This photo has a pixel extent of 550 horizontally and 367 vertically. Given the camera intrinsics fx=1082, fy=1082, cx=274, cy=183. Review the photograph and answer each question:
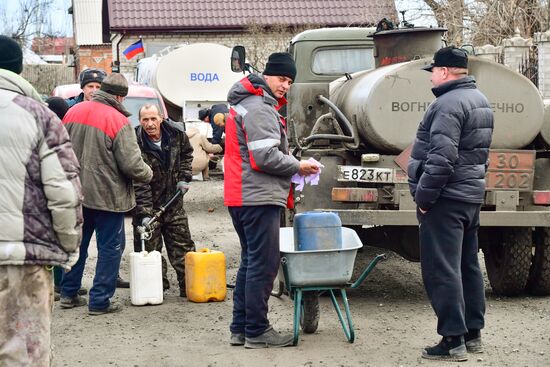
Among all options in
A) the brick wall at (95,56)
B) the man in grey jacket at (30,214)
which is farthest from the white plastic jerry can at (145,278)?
the brick wall at (95,56)

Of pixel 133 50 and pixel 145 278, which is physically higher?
pixel 133 50

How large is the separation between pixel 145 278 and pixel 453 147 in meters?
3.30

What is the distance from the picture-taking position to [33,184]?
5.08 m

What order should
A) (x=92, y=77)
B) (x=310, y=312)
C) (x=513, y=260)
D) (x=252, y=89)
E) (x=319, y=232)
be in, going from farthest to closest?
(x=92, y=77) → (x=513, y=260) → (x=310, y=312) → (x=319, y=232) → (x=252, y=89)

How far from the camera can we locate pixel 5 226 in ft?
16.5

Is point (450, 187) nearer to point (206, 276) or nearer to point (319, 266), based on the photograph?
point (319, 266)

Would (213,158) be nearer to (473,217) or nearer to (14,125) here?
(473,217)

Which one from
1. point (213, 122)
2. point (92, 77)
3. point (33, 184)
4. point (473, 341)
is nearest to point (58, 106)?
point (92, 77)

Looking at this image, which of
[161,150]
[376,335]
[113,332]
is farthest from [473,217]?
[161,150]

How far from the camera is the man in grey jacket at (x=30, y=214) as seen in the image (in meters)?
5.04

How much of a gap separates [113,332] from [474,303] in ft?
8.76

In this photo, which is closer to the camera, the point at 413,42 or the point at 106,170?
the point at 106,170

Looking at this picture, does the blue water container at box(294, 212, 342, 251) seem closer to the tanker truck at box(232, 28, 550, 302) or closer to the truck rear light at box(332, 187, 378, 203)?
the tanker truck at box(232, 28, 550, 302)

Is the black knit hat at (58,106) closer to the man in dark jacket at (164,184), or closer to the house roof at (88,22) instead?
the man in dark jacket at (164,184)
